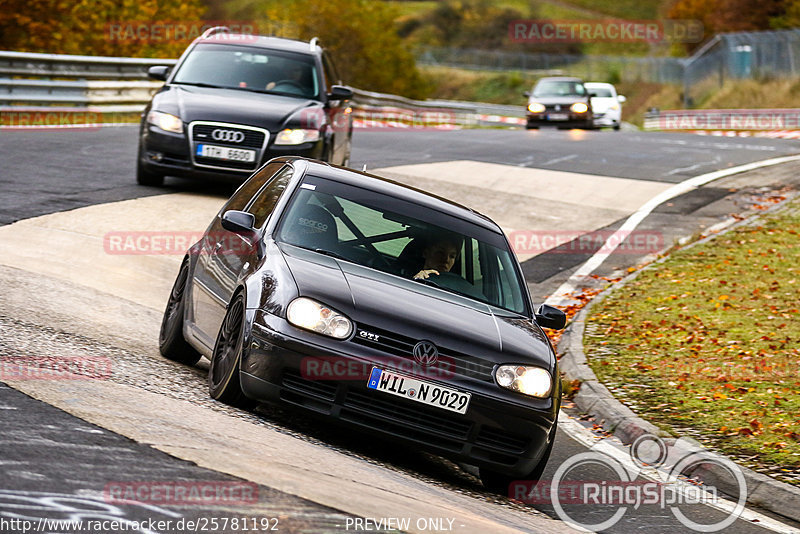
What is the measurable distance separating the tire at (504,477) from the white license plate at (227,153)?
8.48 metres

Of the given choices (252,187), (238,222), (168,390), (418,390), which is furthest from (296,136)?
(418,390)

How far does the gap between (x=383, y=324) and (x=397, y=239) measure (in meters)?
Result: 1.28

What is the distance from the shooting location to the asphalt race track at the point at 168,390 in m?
5.03

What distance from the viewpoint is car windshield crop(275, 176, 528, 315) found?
7477 millimetres

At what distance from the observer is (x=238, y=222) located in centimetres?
761

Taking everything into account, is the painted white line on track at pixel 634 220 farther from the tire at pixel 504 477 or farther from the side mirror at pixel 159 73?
the tire at pixel 504 477

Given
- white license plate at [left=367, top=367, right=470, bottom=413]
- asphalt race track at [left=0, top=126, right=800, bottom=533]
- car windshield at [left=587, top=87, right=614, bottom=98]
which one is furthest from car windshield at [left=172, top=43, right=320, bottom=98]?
car windshield at [left=587, top=87, right=614, bottom=98]

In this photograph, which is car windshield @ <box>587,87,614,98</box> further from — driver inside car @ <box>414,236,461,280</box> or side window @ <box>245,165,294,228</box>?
driver inside car @ <box>414,236,461,280</box>

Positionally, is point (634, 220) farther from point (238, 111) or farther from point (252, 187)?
point (252, 187)

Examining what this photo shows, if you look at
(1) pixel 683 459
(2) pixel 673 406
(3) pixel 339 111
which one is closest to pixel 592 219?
(3) pixel 339 111

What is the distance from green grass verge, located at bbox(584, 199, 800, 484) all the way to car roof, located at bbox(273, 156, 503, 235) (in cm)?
199

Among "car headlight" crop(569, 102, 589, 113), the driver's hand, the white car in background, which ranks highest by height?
the driver's hand

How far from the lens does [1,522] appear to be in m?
4.33

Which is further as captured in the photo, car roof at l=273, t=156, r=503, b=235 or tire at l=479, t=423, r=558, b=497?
car roof at l=273, t=156, r=503, b=235
